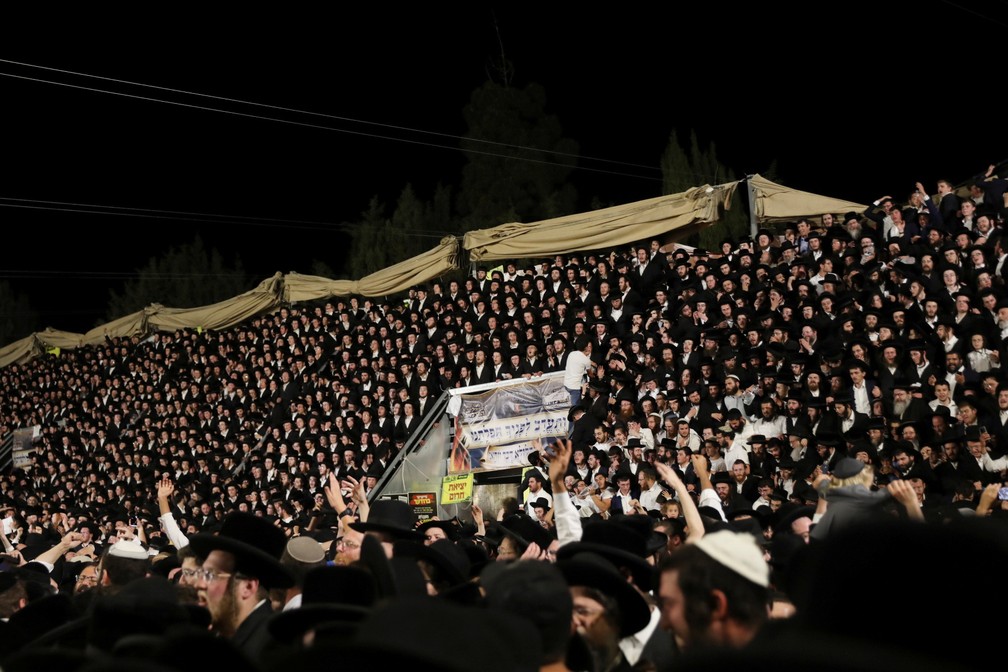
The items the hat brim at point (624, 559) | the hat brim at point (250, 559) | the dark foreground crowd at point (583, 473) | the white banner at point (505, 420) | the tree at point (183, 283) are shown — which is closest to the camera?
the dark foreground crowd at point (583, 473)

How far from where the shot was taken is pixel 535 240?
798 inches

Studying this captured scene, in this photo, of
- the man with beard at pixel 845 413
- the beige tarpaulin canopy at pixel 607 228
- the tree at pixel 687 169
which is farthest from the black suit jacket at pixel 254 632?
the tree at pixel 687 169

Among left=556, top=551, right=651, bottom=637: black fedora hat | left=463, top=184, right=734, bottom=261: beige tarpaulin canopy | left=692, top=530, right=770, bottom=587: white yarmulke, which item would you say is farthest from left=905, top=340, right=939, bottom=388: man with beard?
left=692, top=530, right=770, bottom=587: white yarmulke

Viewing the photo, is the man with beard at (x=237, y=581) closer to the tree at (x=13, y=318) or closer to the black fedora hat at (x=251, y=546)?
the black fedora hat at (x=251, y=546)

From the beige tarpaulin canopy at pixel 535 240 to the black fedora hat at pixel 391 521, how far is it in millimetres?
11434


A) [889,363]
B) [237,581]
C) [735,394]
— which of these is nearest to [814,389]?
[889,363]

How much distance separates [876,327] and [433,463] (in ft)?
26.1

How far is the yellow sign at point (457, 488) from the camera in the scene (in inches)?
643

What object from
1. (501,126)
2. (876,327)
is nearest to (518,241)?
(876,327)

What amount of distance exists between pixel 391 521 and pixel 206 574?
3.85ft

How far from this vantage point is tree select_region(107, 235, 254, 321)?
48.9 m

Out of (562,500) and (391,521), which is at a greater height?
(562,500)

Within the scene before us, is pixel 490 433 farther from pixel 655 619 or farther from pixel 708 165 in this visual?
pixel 708 165

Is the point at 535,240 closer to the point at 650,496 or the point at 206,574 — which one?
the point at 650,496
